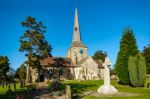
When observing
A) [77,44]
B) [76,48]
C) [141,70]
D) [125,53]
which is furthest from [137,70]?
[77,44]

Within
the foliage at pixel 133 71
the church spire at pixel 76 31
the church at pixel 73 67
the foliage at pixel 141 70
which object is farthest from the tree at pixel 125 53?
the church spire at pixel 76 31

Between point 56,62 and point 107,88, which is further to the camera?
point 56,62

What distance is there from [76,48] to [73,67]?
670 centimetres

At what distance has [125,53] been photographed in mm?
44438

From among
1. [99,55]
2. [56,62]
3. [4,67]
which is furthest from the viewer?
[99,55]

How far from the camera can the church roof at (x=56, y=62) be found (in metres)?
69.0

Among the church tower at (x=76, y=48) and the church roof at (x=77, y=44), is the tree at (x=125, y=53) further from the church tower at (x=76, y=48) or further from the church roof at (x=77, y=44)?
the church roof at (x=77, y=44)

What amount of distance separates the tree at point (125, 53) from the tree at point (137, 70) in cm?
229

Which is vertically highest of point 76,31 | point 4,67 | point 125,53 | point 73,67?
point 76,31

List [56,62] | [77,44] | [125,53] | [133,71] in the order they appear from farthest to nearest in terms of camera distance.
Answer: [77,44]
[56,62]
[125,53]
[133,71]

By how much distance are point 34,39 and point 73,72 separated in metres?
21.8

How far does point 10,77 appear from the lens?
73.1 meters

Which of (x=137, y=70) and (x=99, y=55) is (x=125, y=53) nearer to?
(x=137, y=70)

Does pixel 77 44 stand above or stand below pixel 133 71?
above
